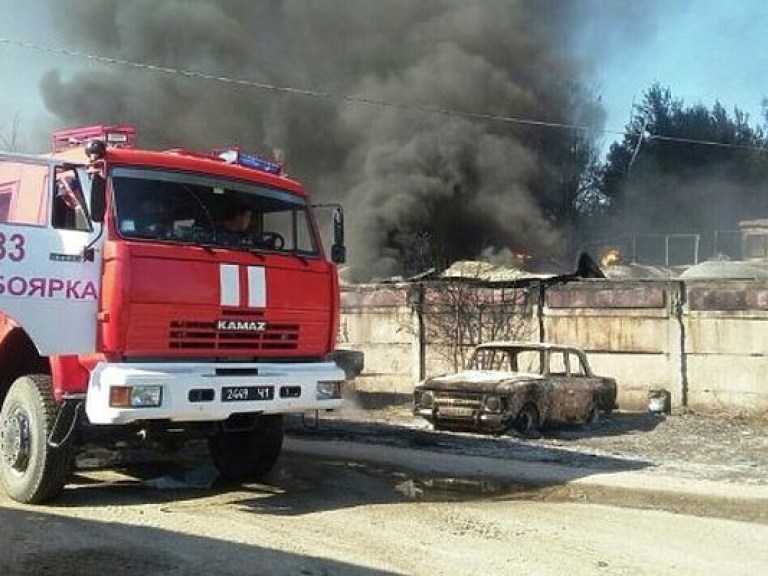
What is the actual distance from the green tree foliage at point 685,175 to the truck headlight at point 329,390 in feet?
104

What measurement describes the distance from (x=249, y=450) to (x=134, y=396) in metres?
2.00

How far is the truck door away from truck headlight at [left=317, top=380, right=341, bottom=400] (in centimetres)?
160

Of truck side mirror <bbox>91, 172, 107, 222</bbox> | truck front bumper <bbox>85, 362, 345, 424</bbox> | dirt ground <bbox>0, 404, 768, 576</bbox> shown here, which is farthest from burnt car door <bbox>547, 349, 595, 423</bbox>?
truck side mirror <bbox>91, 172, 107, 222</bbox>

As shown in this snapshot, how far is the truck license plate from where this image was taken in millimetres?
5977

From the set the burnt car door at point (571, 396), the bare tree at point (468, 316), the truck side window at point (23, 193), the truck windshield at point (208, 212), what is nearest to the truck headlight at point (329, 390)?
the truck windshield at point (208, 212)

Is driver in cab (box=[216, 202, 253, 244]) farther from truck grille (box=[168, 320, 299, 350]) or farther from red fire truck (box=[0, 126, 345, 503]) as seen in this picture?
truck grille (box=[168, 320, 299, 350])

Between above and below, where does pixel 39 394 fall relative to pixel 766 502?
above

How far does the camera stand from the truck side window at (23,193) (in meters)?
6.10

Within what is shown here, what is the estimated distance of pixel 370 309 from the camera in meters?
16.2

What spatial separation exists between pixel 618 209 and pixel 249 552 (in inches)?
1406

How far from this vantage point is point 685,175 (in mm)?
37688

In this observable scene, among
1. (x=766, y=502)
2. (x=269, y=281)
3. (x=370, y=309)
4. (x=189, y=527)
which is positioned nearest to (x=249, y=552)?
(x=189, y=527)

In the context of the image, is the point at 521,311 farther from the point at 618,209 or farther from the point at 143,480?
the point at 618,209

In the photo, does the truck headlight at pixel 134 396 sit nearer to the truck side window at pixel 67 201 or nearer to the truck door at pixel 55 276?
the truck door at pixel 55 276
